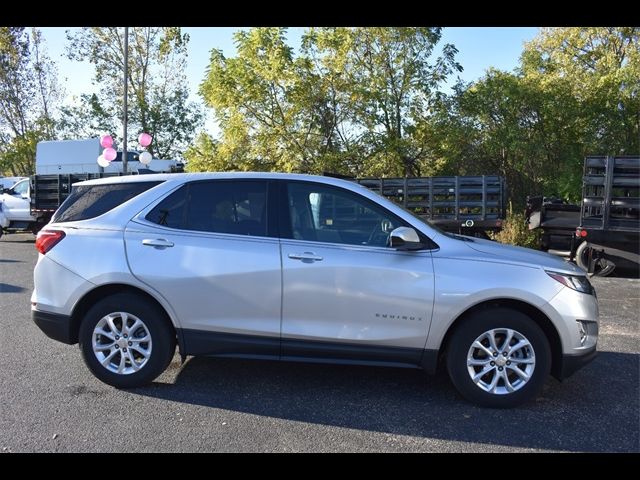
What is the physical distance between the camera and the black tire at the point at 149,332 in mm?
4090

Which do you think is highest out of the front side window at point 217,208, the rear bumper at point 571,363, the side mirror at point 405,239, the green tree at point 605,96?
the green tree at point 605,96

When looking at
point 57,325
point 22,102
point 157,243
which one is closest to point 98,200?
point 157,243

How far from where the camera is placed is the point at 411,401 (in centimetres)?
400

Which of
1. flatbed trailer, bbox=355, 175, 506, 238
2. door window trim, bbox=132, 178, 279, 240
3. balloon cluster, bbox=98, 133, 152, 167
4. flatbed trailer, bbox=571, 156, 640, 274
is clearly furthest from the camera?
balloon cluster, bbox=98, 133, 152, 167

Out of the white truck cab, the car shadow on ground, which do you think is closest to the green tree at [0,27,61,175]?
the white truck cab

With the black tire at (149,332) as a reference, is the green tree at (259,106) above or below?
above

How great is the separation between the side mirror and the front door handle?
585mm

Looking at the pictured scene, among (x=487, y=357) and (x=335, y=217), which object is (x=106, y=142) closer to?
(x=335, y=217)

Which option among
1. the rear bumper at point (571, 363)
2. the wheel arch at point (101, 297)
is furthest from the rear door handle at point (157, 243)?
the rear bumper at point (571, 363)

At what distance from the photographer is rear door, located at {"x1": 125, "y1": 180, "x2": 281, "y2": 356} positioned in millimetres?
3967

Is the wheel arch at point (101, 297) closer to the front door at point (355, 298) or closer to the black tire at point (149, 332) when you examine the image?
the black tire at point (149, 332)

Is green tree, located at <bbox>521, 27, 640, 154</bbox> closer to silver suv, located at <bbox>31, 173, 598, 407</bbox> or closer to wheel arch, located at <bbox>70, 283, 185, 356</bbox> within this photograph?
silver suv, located at <bbox>31, 173, 598, 407</bbox>

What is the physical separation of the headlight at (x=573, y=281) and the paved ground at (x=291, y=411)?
0.91 m
